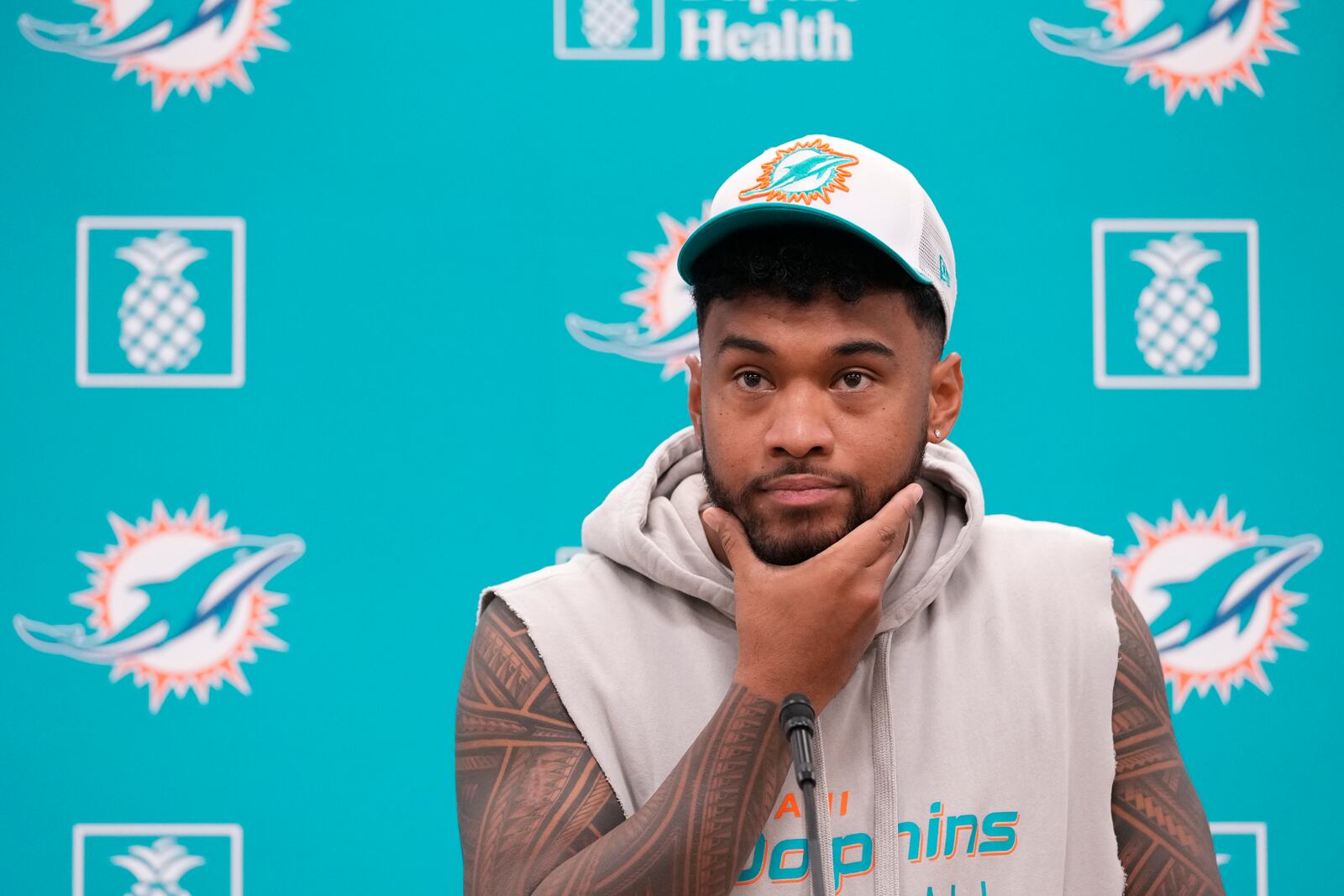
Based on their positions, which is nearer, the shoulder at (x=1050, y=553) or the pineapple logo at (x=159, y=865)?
the shoulder at (x=1050, y=553)

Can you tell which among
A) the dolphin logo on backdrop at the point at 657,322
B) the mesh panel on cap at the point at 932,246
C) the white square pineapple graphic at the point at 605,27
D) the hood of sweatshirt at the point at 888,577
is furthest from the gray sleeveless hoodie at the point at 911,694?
the white square pineapple graphic at the point at 605,27

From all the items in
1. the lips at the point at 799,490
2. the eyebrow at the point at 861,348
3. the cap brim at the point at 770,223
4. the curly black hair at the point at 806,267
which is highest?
the cap brim at the point at 770,223

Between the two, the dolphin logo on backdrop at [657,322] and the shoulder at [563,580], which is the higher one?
the dolphin logo on backdrop at [657,322]

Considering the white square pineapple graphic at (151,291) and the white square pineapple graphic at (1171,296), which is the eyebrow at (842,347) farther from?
the white square pineapple graphic at (151,291)

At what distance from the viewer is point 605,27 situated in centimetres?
181

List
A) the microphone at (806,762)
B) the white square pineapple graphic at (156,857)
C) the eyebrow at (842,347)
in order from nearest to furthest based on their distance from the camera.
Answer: the microphone at (806,762) → the eyebrow at (842,347) → the white square pineapple graphic at (156,857)

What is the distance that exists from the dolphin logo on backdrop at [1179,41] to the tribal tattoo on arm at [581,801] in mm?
1259

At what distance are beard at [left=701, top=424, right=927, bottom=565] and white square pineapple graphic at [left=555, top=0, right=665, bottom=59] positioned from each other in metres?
0.96

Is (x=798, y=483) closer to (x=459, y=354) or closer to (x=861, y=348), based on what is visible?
(x=861, y=348)

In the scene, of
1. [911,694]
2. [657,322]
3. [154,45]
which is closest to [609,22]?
[657,322]

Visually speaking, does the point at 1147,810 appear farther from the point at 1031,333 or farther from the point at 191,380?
the point at 191,380

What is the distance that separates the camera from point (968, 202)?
1.83 meters

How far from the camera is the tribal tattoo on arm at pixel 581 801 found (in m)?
0.94

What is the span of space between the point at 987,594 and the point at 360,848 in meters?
1.02
